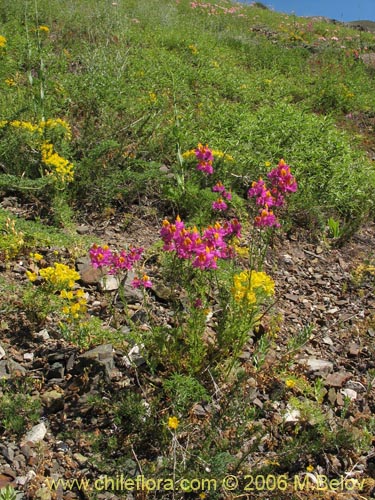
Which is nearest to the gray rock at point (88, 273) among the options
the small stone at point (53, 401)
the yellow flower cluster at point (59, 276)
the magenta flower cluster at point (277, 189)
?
the yellow flower cluster at point (59, 276)

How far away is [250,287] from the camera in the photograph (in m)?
2.41

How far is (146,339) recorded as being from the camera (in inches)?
103

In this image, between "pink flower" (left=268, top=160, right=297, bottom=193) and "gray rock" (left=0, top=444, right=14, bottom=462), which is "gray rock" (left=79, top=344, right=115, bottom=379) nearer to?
"gray rock" (left=0, top=444, right=14, bottom=462)

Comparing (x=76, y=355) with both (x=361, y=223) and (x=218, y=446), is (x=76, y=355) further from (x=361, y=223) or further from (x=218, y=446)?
(x=361, y=223)

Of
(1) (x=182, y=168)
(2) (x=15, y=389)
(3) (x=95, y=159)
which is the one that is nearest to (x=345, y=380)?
(2) (x=15, y=389)

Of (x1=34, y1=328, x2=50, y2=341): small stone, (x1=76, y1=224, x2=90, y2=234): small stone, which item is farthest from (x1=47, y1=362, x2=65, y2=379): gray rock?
(x1=76, y1=224, x2=90, y2=234): small stone

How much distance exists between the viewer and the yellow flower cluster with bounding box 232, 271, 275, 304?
240cm

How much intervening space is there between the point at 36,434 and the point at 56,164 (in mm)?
2132

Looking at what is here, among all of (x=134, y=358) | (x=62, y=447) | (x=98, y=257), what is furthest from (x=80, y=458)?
(x=98, y=257)

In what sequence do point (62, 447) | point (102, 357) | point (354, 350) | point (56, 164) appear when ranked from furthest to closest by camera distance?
point (56, 164) < point (354, 350) < point (102, 357) < point (62, 447)

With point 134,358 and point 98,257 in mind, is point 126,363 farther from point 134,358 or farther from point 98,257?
point 98,257

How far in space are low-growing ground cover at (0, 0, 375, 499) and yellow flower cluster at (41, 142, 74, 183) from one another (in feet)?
0.06

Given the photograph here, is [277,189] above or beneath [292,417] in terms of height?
above

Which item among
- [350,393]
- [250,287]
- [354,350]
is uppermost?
[250,287]
